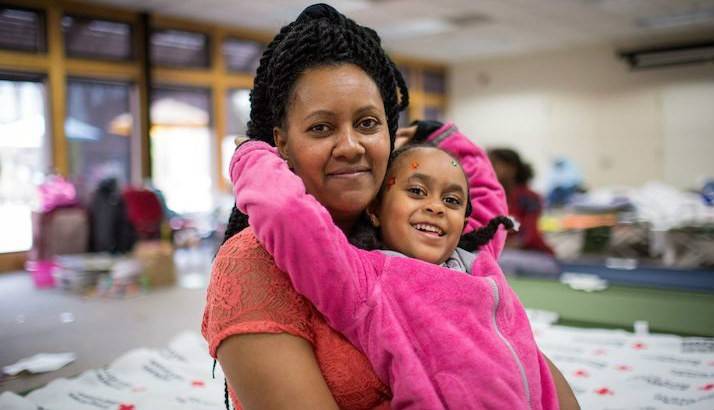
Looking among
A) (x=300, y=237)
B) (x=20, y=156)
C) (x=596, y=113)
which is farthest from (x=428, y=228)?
(x=596, y=113)

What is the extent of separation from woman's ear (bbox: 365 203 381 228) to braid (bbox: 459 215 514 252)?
27cm

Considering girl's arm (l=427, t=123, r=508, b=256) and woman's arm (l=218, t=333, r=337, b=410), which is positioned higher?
girl's arm (l=427, t=123, r=508, b=256)

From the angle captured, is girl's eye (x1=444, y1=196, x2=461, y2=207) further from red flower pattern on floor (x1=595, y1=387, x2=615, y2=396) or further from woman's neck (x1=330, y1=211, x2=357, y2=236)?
red flower pattern on floor (x1=595, y1=387, x2=615, y2=396)

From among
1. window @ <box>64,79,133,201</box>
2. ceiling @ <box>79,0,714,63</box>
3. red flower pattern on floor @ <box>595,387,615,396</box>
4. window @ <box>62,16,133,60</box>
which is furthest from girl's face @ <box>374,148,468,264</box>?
window @ <box>62,16,133,60</box>

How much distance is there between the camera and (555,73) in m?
11.6

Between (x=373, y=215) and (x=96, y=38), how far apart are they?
7.38m

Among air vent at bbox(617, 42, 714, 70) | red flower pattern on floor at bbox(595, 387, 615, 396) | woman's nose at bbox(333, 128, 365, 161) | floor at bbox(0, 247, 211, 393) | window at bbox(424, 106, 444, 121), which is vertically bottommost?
floor at bbox(0, 247, 211, 393)

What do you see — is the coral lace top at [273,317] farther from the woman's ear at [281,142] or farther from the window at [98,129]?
the window at [98,129]

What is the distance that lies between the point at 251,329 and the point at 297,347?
84 millimetres

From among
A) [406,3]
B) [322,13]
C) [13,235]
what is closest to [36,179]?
[13,235]

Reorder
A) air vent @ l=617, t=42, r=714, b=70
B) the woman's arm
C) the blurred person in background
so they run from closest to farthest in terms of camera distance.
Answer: the woman's arm, the blurred person in background, air vent @ l=617, t=42, r=714, b=70

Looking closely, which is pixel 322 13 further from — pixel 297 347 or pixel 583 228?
pixel 583 228

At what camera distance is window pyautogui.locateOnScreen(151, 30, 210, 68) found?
8.12 m

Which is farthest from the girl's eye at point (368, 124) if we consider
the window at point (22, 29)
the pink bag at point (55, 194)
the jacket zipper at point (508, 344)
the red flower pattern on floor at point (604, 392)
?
the window at point (22, 29)
